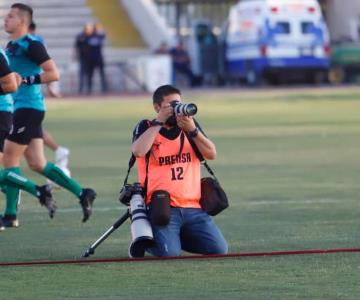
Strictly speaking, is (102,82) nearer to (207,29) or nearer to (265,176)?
(207,29)

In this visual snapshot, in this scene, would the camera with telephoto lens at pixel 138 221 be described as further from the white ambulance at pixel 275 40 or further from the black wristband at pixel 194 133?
the white ambulance at pixel 275 40

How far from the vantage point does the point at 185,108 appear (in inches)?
404

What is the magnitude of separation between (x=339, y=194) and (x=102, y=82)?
98.9ft

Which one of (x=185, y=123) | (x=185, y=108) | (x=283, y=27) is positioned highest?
(x=185, y=108)

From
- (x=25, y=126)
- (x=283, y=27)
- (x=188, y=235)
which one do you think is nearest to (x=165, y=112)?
(x=188, y=235)

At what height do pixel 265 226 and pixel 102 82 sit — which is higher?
pixel 265 226

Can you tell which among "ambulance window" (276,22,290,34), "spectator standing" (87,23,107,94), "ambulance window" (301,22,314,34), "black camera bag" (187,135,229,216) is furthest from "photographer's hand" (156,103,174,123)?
"ambulance window" (301,22,314,34)

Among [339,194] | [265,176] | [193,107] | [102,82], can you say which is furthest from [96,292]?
[102,82]

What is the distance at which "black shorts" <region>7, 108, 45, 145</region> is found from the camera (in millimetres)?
12961

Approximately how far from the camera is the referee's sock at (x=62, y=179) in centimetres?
1290

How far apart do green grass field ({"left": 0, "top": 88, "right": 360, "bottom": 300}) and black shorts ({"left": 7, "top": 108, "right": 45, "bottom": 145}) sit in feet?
2.54

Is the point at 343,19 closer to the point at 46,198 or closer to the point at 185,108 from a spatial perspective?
the point at 46,198

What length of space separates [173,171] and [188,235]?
492 mm

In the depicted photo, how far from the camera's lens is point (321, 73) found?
48.3 m
